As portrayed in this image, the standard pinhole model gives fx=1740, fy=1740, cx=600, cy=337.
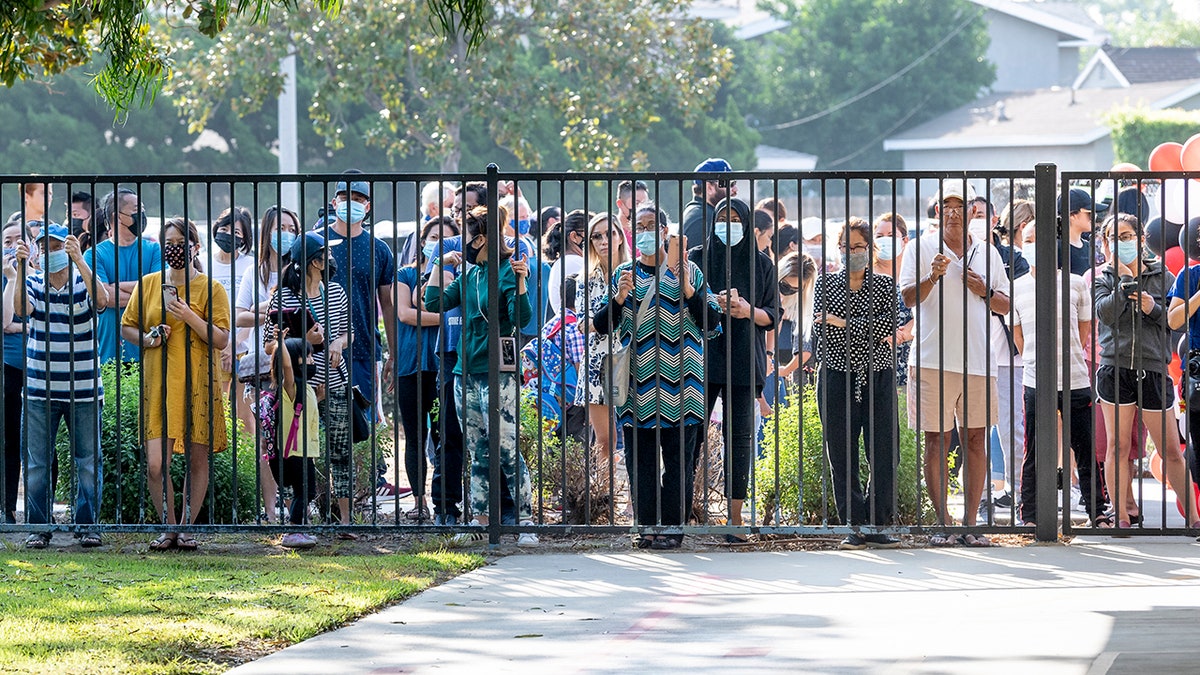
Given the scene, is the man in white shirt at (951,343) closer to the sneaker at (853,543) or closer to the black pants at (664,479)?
the sneaker at (853,543)

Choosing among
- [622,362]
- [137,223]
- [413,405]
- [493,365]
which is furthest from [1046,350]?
[137,223]

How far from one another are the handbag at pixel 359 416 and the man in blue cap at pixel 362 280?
4 cm

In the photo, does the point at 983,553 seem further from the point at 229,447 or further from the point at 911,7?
the point at 911,7

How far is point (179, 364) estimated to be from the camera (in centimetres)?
937

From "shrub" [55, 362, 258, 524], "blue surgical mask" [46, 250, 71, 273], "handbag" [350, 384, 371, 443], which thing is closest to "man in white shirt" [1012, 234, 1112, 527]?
"handbag" [350, 384, 371, 443]

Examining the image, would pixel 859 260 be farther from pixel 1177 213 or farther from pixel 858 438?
pixel 1177 213

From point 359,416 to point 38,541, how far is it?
1858 millimetres

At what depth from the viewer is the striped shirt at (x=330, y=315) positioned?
930 cm

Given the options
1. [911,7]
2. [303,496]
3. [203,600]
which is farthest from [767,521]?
[911,7]

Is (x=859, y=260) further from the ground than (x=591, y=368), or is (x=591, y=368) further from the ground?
(x=859, y=260)

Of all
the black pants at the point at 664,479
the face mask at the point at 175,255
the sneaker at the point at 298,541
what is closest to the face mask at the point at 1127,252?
the black pants at the point at 664,479

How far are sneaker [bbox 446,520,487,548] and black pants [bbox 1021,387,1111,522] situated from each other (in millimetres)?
2982

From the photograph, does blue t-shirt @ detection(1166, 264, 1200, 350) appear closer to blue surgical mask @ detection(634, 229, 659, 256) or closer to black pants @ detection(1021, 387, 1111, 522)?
black pants @ detection(1021, 387, 1111, 522)

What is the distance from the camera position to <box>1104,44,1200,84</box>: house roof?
62344 millimetres
